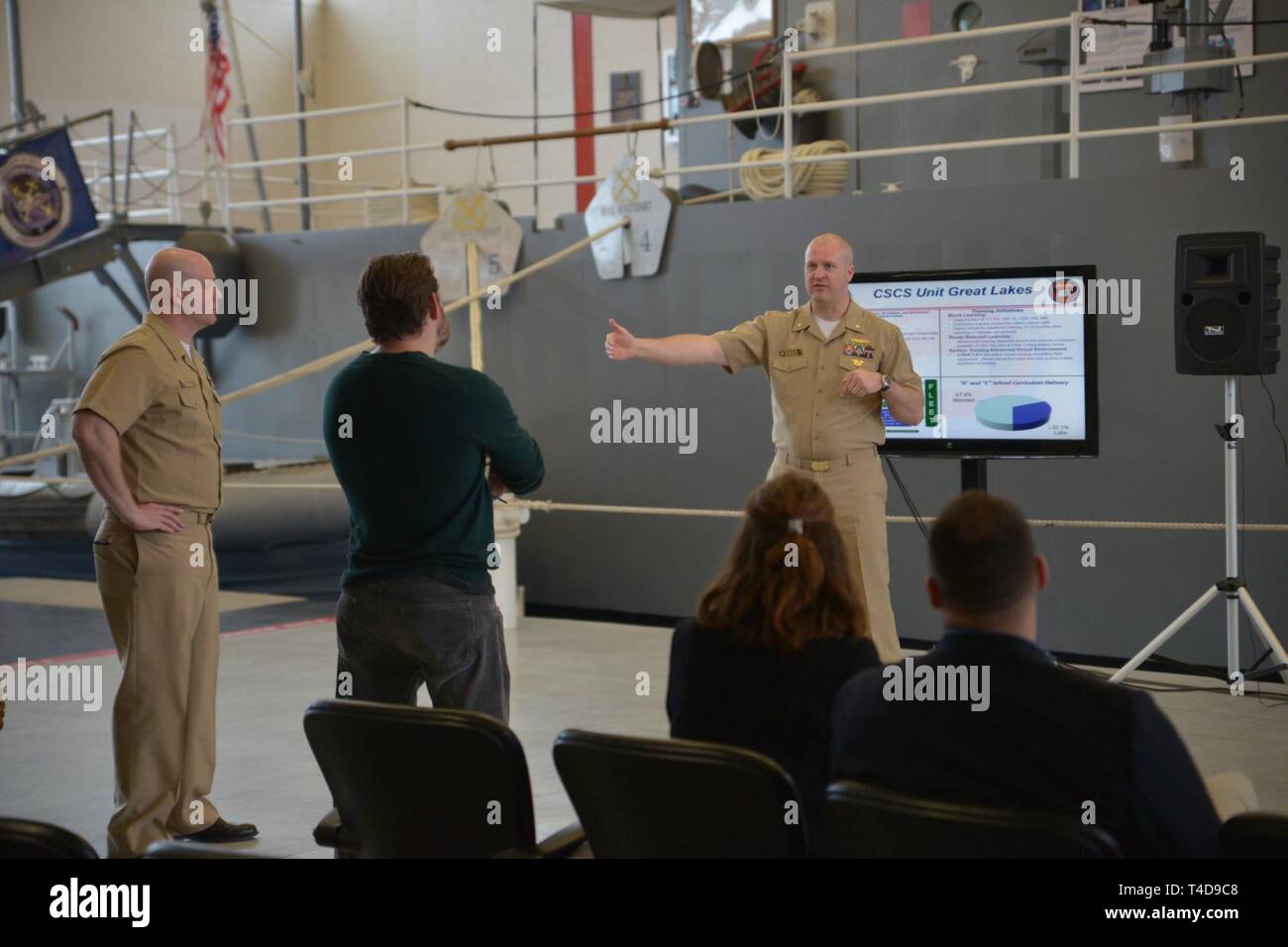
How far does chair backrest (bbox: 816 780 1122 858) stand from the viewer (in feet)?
6.18

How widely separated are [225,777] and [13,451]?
392 inches

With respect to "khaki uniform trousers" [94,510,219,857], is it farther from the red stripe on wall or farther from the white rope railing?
the red stripe on wall

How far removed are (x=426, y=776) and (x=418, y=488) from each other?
0.81 m

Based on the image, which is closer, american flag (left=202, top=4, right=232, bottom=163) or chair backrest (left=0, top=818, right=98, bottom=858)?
chair backrest (left=0, top=818, right=98, bottom=858)

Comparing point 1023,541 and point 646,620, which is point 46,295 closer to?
point 646,620

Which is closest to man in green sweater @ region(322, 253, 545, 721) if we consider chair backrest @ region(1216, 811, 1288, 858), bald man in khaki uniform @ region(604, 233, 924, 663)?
chair backrest @ region(1216, 811, 1288, 858)

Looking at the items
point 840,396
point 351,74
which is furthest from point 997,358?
point 351,74

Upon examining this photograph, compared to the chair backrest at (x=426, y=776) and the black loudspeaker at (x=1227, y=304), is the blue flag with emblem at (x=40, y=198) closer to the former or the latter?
the black loudspeaker at (x=1227, y=304)

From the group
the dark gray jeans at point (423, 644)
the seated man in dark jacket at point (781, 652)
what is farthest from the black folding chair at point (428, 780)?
the dark gray jeans at point (423, 644)

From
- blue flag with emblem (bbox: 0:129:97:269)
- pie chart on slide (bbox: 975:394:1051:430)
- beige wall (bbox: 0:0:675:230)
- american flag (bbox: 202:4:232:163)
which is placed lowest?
pie chart on slide (bbox: 975:394:1051:430)

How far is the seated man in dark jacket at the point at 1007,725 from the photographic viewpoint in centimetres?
206

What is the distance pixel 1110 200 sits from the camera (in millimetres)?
7199

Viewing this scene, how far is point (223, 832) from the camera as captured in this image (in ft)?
13.5

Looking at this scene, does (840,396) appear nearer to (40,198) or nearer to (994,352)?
(994,352)
